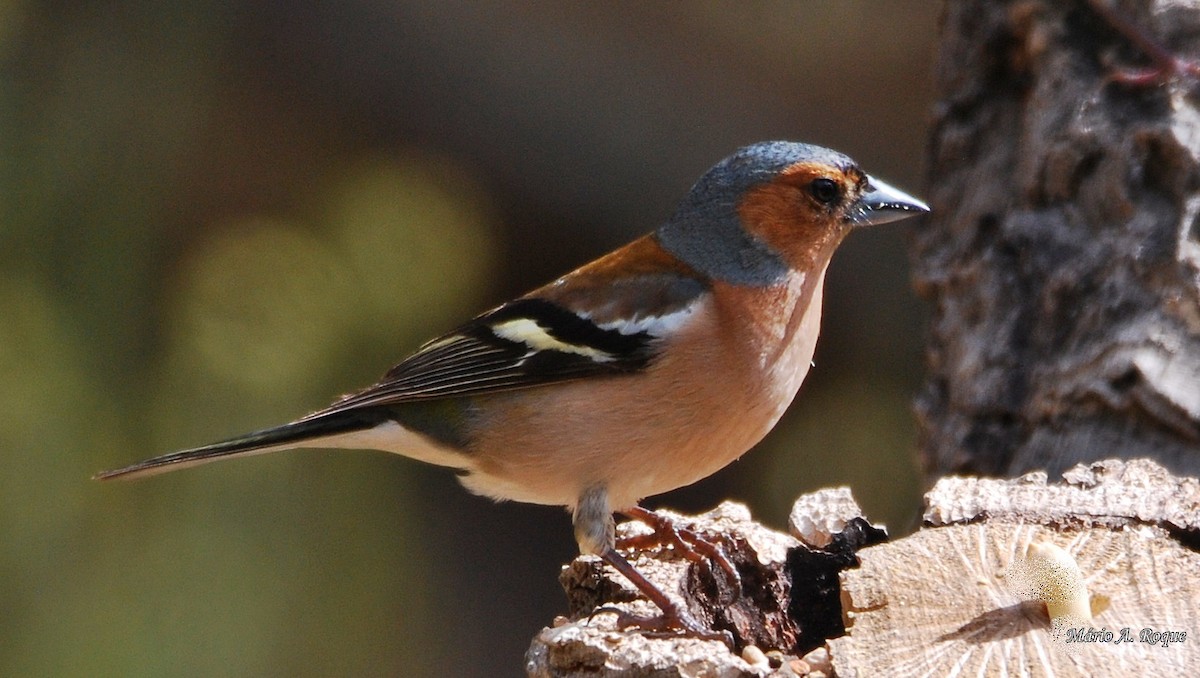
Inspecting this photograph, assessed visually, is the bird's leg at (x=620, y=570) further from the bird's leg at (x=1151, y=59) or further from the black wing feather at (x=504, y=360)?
the bird's leg at (x=1151, y=59)

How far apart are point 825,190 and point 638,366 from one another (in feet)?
2.30

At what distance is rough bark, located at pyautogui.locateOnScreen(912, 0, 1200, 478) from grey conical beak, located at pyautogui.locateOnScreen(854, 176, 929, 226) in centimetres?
36

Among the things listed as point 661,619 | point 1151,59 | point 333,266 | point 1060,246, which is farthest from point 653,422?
point 333,266

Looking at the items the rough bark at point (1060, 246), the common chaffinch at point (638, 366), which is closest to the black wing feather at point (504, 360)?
the common chaffinch at point (638, 366)

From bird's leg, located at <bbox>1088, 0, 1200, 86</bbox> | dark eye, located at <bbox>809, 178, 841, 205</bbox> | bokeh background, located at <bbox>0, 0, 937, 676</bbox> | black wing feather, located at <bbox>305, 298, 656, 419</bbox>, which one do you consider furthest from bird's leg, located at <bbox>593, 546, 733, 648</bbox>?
bokeh background, located at <bbox>0, 0, 937, 676</bbox>

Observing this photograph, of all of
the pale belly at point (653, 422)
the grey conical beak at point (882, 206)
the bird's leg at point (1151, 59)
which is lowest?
the pale belly at point (653, 422)

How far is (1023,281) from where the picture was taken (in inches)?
130

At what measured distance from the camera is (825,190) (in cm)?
317

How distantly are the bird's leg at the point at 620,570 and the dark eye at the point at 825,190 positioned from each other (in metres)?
0.95

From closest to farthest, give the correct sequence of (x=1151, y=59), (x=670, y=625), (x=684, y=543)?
(x=670, y=625)
(x=684, y=543)
(x=1151, y=59)

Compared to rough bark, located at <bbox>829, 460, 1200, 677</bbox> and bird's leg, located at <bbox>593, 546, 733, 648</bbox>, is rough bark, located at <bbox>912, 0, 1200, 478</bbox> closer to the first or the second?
rough bark, located at <bbox>829, 460, 1200, 677</bbox>

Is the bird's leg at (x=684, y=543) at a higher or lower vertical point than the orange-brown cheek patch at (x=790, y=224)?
lower

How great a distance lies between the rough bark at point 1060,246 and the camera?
2.95 meters

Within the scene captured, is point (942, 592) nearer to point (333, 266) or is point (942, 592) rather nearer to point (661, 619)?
point (661, 619)
